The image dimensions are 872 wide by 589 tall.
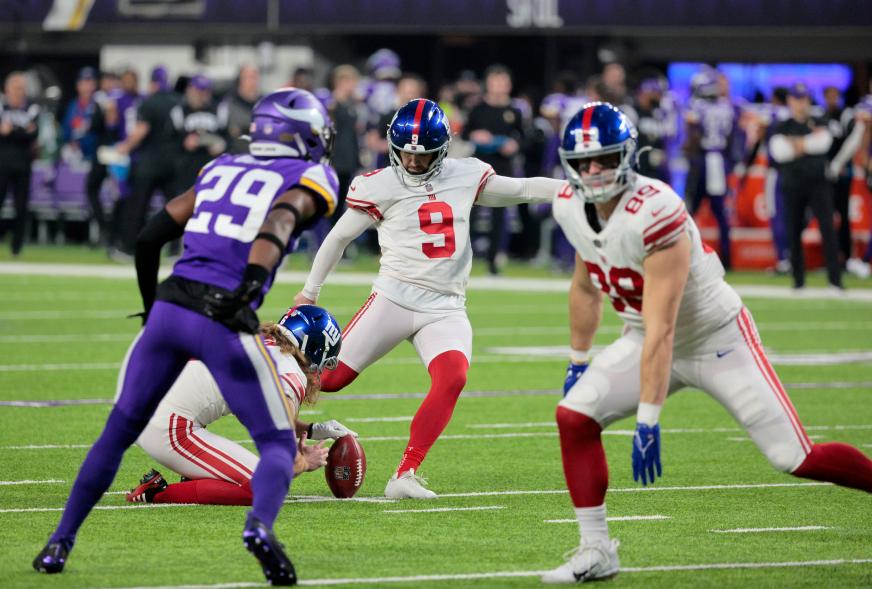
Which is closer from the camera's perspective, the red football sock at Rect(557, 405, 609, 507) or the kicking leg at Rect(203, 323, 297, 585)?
the kicking leg at Rect(203, 323, 297, 585)

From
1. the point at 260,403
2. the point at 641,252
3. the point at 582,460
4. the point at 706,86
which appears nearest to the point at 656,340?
the point at 641,252

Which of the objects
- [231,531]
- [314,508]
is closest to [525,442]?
[314,508]

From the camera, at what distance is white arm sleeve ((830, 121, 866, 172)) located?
18.9 m

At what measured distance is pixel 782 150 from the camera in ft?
→ 55.0

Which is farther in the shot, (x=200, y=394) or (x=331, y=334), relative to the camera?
(x=331, y=334)

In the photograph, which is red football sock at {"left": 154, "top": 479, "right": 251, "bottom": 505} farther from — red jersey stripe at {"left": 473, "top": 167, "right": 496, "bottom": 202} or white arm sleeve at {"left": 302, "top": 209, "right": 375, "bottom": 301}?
red jersey stripe at {"left": 473, "top": 167, "right": 496, "bottom": 202}

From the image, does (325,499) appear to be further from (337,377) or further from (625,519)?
(625,519)

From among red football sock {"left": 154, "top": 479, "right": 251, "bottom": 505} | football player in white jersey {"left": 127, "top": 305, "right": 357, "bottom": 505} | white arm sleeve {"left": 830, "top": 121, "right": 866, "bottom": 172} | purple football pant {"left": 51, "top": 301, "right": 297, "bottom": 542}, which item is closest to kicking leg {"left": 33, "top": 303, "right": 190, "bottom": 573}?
purple football pant {"left": 51, "top": 301, "right": 297, "bottom": 542}

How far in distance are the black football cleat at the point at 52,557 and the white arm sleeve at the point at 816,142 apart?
1234 cm

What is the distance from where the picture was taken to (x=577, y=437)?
5.49 m

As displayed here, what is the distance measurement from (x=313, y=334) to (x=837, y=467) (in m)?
2.26

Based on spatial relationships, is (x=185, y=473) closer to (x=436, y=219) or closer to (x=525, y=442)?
(x=436, y=219)

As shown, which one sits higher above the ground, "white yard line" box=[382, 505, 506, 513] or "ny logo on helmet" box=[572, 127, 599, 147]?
"ny logo on helmet" box=[572, 127, 599, 147]

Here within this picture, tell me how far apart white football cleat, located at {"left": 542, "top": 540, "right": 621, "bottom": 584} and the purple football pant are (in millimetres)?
912
